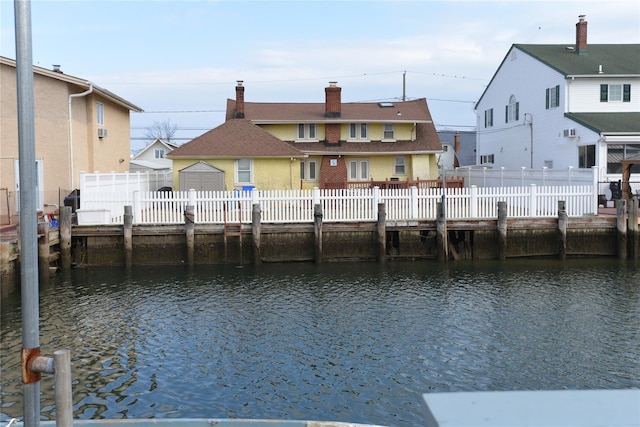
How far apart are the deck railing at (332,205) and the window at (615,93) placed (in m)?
11.6

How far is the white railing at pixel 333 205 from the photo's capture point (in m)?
23.1

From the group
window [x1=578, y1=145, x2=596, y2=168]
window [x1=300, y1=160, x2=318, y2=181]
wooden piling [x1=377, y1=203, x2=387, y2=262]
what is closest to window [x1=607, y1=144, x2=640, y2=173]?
window [x1=578, y1=145, x2=596, y2=168]

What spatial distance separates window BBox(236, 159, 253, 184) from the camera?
105 ft

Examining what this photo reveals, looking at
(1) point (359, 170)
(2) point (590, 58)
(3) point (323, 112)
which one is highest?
(2) point (590, 58)

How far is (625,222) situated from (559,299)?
7293mm

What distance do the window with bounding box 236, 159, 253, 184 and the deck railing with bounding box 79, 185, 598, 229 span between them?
828 cm

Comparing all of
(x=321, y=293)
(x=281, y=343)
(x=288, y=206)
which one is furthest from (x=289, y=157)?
(x=281, y=343)

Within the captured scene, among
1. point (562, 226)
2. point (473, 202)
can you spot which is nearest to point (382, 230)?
point (473, 202)

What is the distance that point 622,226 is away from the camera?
2233 cm

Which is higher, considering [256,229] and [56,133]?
[56,133]

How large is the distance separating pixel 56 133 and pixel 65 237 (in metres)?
6.95

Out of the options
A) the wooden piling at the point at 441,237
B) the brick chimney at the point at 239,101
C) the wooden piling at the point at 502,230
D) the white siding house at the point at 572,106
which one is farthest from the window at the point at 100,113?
the white siding house at the point at 572,106

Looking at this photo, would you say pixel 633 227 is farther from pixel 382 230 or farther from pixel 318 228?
pixel 318 228

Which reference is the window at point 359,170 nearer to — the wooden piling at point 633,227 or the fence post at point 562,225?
the fence post at point 562,225
